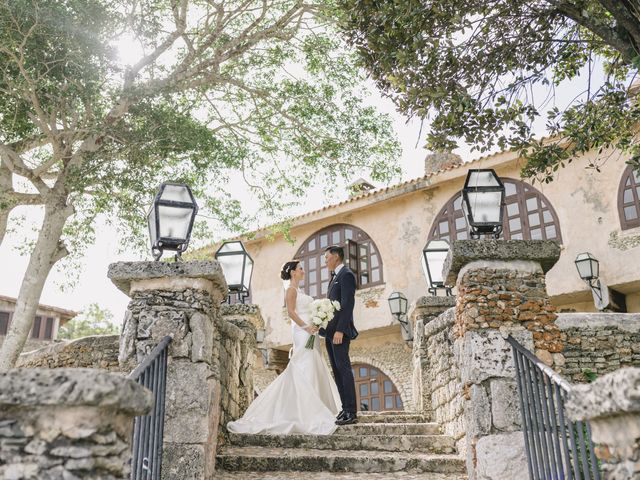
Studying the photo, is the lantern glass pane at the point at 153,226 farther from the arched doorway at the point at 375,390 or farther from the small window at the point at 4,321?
the small window at the point at 4,321

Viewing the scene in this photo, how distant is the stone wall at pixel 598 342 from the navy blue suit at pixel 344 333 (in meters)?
2.59

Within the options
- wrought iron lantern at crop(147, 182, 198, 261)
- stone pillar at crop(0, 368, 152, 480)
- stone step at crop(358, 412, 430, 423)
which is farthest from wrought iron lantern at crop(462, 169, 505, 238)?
stone pillar at crop(0, 368, 152, 480)

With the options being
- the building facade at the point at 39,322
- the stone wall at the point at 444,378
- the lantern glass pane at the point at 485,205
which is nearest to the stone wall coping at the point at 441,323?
the stone wall at the point at 444,378

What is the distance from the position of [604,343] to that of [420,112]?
12.0ft

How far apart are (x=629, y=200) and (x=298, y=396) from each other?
10.2m

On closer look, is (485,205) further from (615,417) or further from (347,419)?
(615,417)

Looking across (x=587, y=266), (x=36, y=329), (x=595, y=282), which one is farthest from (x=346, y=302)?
(x=36, y=329)

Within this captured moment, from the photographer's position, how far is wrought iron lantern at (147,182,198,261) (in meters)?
4.89

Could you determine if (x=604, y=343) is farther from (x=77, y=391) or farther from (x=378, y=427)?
(x=77, y=391)

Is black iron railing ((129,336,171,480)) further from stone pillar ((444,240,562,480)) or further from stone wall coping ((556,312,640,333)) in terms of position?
stone wall coping ((556,312,640,333))

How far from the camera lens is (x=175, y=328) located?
4.45 metres

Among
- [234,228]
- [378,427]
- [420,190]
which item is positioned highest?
[420,190]

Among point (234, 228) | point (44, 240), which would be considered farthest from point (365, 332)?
point (44, 240)

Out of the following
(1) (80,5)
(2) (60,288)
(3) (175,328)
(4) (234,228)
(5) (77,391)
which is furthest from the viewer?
(4) (234,228)
